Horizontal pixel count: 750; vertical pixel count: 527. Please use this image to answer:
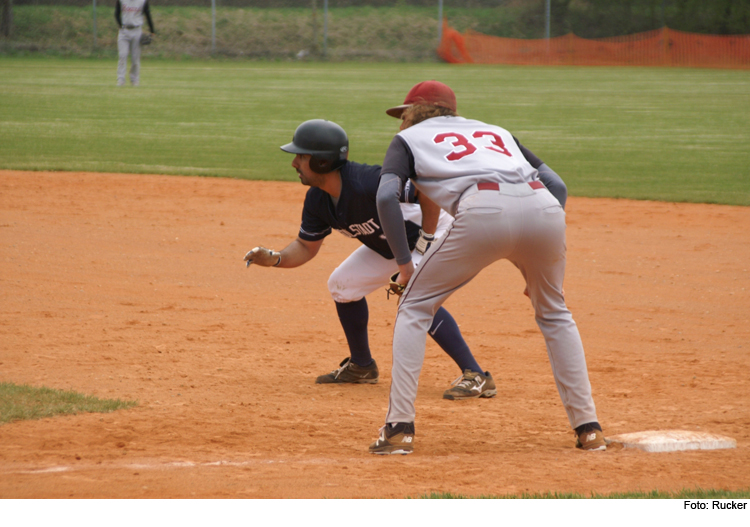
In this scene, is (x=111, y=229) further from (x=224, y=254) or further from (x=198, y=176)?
(x=198, y=176)

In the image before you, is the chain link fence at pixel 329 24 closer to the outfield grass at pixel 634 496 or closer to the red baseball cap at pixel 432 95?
the red baseball cap at pixel 432 95

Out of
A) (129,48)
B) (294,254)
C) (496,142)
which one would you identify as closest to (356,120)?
(129,48)

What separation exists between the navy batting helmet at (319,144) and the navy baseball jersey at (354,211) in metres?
0.15

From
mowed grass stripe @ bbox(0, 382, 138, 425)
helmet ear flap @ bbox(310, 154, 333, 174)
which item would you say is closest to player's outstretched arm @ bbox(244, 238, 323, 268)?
helmet ear flap @ bbox(310, 154, 333, 174)

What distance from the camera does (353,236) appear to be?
15.7 feet

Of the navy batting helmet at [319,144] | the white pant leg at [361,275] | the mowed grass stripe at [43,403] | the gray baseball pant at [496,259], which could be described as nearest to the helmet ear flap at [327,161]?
the navy batting helmet at [319,144]

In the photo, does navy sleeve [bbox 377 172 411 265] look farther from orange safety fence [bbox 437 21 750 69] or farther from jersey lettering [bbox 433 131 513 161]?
orange safety fence [bbox 437 21 750 69]

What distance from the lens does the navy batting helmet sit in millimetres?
4320

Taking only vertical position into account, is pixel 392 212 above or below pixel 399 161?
below

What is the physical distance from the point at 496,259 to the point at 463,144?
52cm

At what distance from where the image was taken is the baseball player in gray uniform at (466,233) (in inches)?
140

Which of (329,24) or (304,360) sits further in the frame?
(329,24)

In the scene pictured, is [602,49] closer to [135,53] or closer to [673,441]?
[135,53]

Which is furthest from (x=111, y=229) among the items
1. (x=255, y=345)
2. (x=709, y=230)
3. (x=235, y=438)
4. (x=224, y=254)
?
(x=709, y=230)
